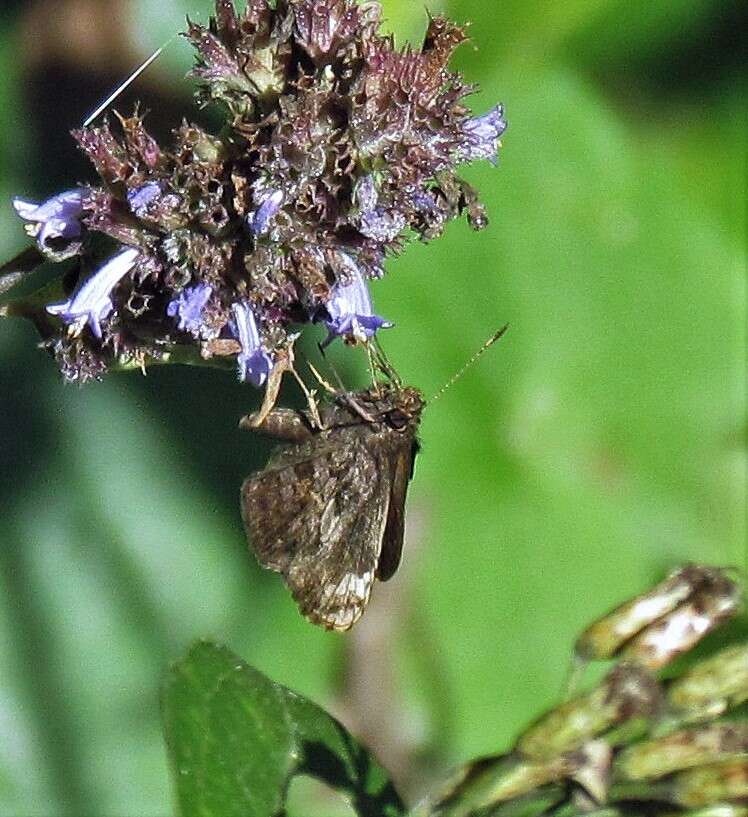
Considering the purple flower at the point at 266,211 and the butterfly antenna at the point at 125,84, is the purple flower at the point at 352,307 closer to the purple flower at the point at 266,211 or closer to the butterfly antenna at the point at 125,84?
the purple flower at the point at 266,211

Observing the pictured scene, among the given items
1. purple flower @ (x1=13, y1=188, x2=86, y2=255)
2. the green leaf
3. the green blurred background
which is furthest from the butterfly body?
the green blurred background

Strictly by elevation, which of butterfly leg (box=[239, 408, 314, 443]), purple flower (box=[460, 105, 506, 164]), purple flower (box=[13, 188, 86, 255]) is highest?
purple flower (box=[13, 188, 86, 255])

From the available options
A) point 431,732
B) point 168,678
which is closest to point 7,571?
point 168,678

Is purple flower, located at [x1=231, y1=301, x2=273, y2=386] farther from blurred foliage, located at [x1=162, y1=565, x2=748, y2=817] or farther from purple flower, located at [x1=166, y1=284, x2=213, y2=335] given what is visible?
blurred foliage, located at [x1=162, y1=565, x2=748, y2=817]

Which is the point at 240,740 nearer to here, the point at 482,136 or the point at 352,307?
the point at 352,307

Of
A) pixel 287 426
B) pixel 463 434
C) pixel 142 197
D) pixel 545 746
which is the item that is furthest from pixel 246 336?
pixel 463 434

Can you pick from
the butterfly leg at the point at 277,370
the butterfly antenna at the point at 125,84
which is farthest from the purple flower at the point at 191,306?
the butterfly antenna at the point at 125,84

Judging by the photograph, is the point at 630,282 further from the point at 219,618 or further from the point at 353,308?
the point at 353,308
